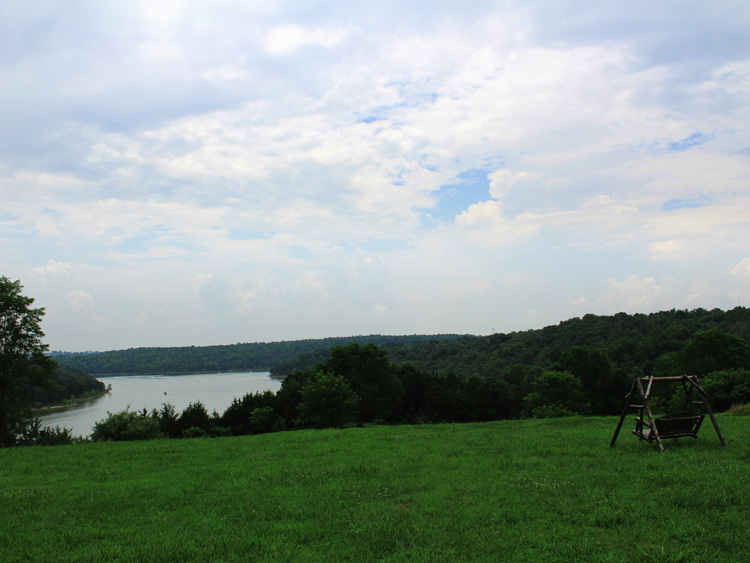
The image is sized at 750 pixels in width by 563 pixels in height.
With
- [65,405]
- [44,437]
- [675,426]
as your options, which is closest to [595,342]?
[675,426]

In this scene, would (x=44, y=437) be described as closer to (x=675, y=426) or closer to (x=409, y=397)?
(x=675, y=426)

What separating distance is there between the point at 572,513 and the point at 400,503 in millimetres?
2710

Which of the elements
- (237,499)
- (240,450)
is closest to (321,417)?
(240,450)

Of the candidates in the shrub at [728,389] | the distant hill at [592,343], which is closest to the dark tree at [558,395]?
the shrub at [728,389]

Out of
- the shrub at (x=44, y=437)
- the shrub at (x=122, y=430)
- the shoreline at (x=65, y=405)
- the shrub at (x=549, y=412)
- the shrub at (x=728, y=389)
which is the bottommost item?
the shoreline at (x=65, y=405)

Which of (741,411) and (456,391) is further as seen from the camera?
(456,391)

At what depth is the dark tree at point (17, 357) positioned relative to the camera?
26.6 metres

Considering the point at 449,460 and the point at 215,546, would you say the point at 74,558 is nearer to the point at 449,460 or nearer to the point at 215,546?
the point at 215,546

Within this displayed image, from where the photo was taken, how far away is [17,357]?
27.3 meters

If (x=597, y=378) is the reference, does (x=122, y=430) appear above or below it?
above

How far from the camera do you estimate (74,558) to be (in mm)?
5648

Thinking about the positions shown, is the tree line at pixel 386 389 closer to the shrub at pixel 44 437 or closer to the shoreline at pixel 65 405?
the shrub at pixel 44 437

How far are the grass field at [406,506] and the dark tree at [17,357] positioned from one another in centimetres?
1880

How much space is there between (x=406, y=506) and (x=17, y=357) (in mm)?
30057
